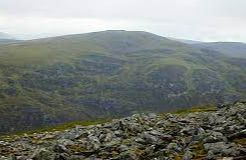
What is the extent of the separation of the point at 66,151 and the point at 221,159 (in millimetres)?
14610

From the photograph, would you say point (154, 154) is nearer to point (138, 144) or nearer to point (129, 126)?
point (138, 144)

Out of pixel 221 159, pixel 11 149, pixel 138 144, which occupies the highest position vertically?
pixel 221 159

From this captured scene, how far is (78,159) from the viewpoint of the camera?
3325 centimetres

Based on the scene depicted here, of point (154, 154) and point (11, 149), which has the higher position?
point (154, 154)

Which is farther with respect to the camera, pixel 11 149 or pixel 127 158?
pixel 11 149

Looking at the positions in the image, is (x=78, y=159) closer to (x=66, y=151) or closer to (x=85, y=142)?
(x=66, y=151)

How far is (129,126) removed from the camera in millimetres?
48281

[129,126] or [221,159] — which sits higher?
[221,159]

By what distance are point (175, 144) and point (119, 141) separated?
7.16 metres

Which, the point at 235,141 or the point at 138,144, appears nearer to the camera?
the point at 235,141

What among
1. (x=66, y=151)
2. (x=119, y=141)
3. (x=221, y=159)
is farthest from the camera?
(x=119, y=141)

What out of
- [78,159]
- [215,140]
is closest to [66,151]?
[78,159]

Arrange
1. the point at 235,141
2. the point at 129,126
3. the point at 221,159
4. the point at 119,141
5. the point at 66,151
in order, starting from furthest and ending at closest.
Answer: the point at 129,126 → the point at 119,141 → the point at 66,151 → the point at 235,141 → the point at 221,159

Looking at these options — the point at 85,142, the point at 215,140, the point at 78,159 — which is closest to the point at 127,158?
the point at 78,159
